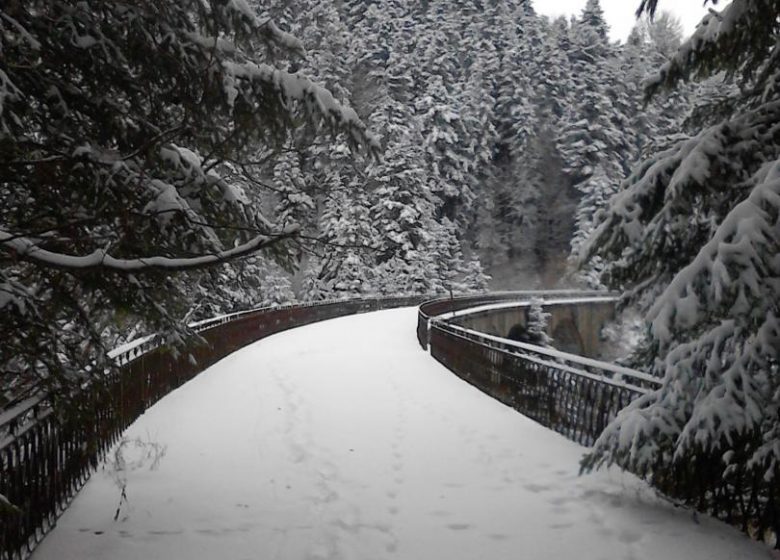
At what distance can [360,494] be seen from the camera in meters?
6.08

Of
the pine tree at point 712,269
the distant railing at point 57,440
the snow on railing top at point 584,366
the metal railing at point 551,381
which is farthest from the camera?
the metal railing at point 551,381

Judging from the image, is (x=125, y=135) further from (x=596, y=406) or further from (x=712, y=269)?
(x=596, y=406)

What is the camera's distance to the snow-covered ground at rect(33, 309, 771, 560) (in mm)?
4812

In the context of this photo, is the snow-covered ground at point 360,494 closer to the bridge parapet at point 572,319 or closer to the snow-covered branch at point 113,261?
the snow-covered branch at point 113,261

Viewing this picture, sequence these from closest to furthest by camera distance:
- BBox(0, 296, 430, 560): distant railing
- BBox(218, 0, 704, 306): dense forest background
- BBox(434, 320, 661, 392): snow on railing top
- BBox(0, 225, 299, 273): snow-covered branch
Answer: BBox(0, 225, 299, 273): snow-covered branch, BBox(0, 296, 430, 560): distant railing, BBox(434, 320, 661, 392): snow on railing top, BBox(218, 0, 704, 306): dense forest background

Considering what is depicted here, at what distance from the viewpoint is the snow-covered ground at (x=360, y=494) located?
481 cm

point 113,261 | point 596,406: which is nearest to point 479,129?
point 596,406

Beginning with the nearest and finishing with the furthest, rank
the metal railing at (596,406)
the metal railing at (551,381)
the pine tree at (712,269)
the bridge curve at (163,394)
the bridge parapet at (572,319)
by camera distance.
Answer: the pine tree at (712,269) → the bridge curve at (163,394) → the metal railing at (596,406) → the metal railing at (551,381) → the bridge parapet at (572,319)

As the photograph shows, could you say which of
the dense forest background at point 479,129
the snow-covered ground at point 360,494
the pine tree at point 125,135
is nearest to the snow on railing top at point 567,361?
the snow-covered ground at point 360,494

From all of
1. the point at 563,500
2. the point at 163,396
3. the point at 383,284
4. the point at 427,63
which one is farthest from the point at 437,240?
the point at 563,500

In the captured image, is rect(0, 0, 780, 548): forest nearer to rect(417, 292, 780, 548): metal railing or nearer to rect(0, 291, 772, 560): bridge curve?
rect(417, 292, 780, 548): metal railing

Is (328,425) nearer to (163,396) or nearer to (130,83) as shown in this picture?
(163,396)

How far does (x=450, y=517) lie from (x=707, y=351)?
2548mm

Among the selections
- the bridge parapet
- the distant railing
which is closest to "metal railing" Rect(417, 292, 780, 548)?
the distant railing
